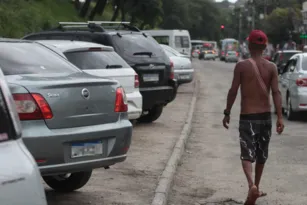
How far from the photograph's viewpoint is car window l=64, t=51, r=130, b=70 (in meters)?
10.6

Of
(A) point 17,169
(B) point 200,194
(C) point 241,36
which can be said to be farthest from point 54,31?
(C) point 241,36

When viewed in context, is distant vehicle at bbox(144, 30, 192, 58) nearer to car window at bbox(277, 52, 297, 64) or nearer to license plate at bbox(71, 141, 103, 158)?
car window at bbox(277, 52, 297, 64)

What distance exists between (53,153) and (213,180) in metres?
3.53

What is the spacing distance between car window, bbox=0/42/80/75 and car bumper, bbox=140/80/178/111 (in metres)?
6.09

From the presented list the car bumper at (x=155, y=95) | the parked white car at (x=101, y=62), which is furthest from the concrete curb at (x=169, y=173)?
the parked white car at (x=101, y=62)

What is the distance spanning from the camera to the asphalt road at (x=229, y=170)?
8570 millimetres

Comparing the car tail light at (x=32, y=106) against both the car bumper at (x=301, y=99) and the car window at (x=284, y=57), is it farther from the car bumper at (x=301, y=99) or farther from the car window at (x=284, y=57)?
the car window at (x=284, y=57)

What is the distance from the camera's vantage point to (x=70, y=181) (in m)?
8.16

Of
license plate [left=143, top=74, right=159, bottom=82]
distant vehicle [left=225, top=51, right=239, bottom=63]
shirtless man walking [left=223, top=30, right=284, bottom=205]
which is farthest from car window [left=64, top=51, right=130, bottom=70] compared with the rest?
distant vehicle [left=225, top=51, right=239, bottom=63]

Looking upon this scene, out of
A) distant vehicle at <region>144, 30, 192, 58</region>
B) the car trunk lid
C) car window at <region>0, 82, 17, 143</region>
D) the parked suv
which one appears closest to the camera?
car window at <region>0, 82, 17, 143</region>

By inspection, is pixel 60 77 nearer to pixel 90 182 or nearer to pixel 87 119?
pixel 87 119

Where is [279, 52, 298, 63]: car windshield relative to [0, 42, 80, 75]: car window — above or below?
below

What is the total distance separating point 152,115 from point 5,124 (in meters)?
11.6

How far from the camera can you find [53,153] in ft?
21.5
